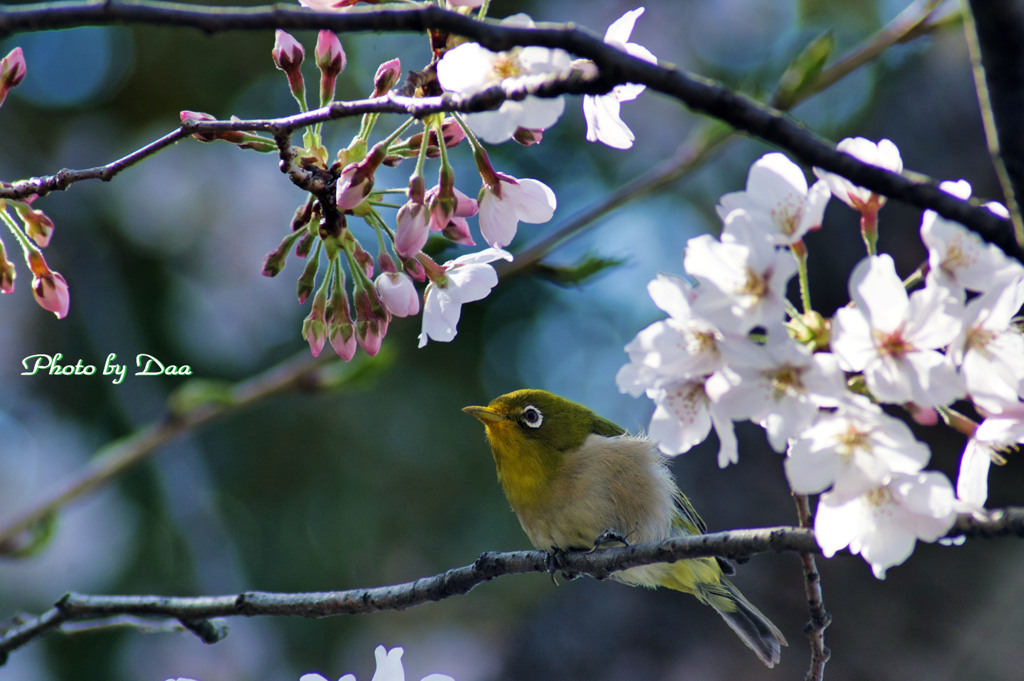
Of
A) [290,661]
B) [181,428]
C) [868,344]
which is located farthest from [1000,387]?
[290,661]

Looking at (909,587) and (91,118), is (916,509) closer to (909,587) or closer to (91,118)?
(909,587)

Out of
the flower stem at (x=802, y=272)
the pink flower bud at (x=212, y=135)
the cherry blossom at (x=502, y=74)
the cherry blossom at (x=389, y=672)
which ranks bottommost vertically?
the cherry blossom at (x=389, y=672)

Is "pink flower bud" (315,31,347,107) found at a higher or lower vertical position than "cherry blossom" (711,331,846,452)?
higher

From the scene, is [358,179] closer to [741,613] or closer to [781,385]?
[781,385]

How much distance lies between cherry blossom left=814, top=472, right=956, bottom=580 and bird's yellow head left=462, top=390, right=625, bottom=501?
1.91m

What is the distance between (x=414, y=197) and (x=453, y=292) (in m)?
0.33

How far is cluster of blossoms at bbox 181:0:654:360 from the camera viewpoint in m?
1.14

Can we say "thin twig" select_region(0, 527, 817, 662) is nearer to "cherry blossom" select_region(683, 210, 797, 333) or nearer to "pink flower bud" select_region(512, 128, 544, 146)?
"cherry blossom" select_region(683, 210, 797, 333)

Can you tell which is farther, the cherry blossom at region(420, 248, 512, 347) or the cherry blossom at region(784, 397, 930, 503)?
the cherry blossom at region(420, 248, 512, 347)

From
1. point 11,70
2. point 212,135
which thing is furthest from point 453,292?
point 11,70

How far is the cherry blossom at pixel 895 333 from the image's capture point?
35.8 inches

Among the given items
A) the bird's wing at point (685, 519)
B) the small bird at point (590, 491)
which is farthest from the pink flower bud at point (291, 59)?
the bird's wing at point (685, 519)

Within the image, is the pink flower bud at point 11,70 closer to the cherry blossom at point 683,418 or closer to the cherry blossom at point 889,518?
the cherry blossom at point 683,418

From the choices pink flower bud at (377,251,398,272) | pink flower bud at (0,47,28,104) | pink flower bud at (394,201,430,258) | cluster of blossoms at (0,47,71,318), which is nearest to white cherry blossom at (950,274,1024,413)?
pink flower bud at (394,201,430,258)
